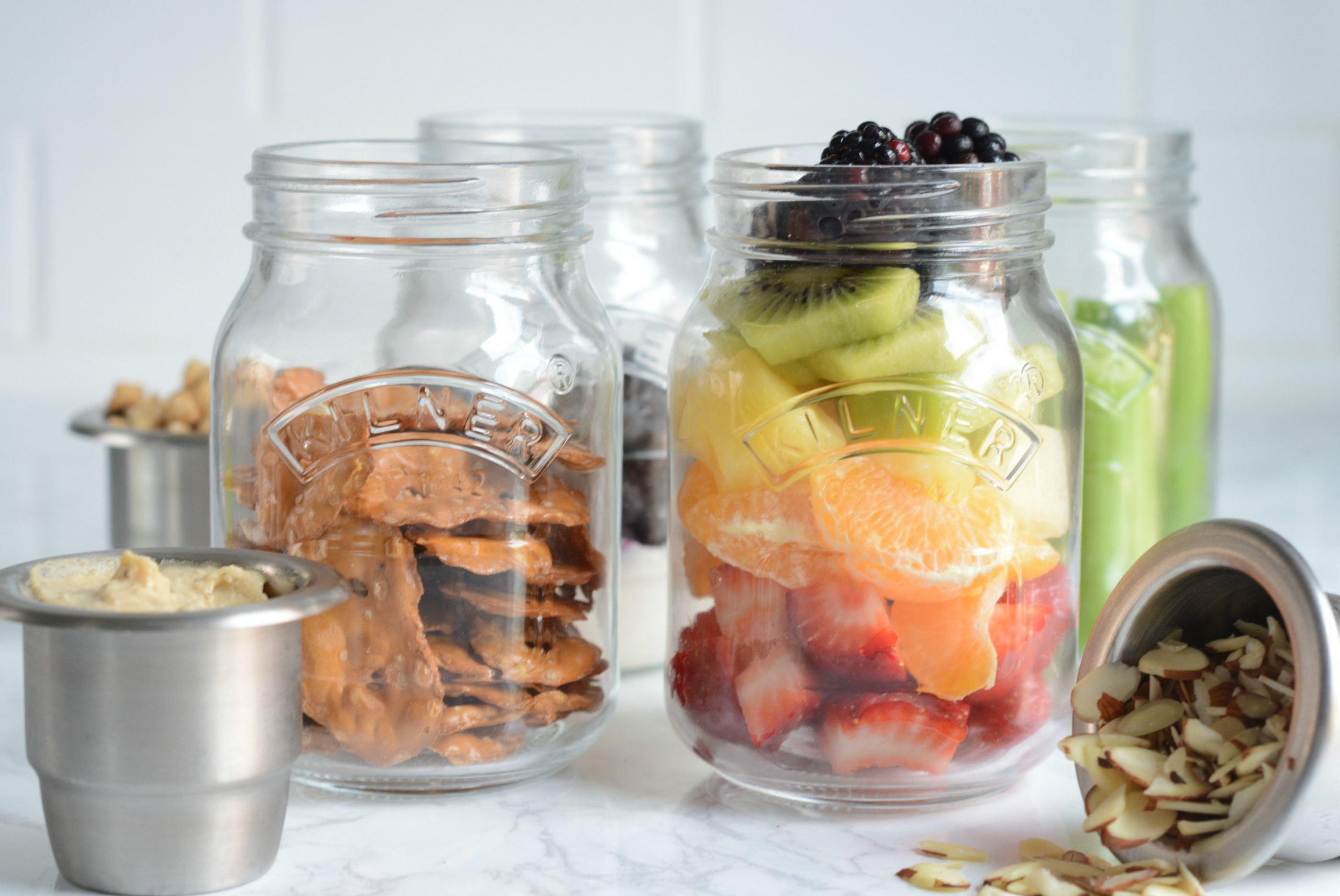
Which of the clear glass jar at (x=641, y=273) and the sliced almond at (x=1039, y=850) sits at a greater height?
the clear glass jar at (x=641, y=273)

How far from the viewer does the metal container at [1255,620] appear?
25.2 inches

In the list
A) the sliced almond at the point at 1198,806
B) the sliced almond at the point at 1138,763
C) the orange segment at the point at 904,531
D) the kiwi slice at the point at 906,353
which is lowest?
the sliced almond at the point at 1198,806

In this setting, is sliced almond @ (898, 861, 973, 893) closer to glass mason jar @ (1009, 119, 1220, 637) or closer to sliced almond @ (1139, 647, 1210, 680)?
sliced almond @ (1139, 647, 1210, 680)

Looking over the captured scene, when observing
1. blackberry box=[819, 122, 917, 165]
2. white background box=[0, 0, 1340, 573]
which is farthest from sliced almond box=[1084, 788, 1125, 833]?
white background box=[0, 0, 1340, 573]

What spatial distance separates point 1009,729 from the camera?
79cm

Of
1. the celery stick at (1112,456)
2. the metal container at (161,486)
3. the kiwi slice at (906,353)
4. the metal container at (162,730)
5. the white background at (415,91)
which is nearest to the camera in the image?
the metal container at (162,730)

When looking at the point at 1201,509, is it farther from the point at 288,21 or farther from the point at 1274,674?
the point at 288,21

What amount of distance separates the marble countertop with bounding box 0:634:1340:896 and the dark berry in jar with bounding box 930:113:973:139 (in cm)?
37

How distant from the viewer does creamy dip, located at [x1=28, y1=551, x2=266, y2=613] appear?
662mm

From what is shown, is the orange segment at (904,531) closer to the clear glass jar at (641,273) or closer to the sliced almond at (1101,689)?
the sliced almond at (1101,689)

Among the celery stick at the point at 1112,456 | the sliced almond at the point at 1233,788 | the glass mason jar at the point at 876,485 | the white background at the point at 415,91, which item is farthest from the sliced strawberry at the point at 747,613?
the white background at the point at 415,91

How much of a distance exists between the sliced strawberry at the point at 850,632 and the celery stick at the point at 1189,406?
395mm

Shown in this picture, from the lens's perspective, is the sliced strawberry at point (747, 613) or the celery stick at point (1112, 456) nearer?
the sliced strawberry at point (747, 613)

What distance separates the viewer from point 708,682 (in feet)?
2.63
